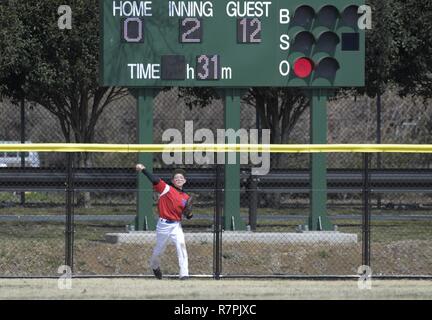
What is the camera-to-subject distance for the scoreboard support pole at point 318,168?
19062 mm

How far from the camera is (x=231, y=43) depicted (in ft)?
64.2

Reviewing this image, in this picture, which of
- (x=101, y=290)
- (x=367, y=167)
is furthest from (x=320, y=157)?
(x=101, y=290)

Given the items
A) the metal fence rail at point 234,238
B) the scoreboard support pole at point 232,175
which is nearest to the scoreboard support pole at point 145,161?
the metal fence rail at point 234,238

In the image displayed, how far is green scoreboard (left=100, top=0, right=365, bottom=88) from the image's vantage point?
19.5 m

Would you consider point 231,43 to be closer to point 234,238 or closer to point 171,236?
point 234,238

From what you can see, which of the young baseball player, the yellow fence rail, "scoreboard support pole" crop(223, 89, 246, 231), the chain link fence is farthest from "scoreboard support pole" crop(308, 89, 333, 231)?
the young baseball player

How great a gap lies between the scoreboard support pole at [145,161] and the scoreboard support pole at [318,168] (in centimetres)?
260

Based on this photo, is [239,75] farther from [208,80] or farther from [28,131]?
[28,131]

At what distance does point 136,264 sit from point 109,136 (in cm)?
2191

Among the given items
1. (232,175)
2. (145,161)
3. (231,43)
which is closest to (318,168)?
(232,175)

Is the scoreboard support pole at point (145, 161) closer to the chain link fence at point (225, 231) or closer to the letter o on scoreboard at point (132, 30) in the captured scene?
the chain link fence at point (225, 231)

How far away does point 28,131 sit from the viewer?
42.2 meters

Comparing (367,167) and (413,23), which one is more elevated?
(413,23)

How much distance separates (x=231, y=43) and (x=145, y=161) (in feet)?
7.96
